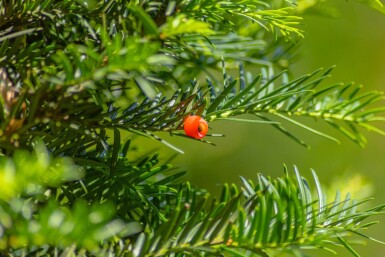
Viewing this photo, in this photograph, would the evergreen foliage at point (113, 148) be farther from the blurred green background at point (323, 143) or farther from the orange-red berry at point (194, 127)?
the blurred green background at point (323, 143)

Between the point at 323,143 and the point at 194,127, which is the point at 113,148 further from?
the point at 323,143

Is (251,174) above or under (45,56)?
under

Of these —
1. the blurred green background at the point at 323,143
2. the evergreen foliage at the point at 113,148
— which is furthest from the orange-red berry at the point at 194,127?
the blurred green background at the point at 323,143

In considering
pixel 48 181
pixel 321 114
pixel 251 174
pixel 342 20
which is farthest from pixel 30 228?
pixel 342 20

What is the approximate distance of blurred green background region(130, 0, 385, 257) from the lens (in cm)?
91

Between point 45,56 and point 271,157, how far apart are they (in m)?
0.70

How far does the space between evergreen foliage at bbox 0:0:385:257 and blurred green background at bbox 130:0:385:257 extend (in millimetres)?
521

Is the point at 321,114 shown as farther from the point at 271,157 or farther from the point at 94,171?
the point at 271,157

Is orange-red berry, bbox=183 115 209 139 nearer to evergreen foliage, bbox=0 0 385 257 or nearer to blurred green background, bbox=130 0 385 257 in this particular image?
evergreen foliage, bbox=0 0 385 257

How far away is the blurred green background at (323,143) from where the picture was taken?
0.91m

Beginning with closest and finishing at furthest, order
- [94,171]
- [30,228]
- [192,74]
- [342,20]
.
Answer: [30,228]
[94,171]
[192,74]
[342,20]

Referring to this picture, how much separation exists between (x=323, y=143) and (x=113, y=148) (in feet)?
2.55

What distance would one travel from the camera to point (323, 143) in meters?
1.02

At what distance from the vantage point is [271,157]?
98 centimetres
